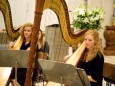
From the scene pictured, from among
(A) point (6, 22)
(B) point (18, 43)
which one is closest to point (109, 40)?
(B) point (18, 43)

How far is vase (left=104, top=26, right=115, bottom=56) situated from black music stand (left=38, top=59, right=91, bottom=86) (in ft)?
22.5

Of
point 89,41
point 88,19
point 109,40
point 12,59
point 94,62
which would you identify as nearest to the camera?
point 12,59

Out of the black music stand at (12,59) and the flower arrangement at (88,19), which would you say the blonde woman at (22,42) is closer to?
the black music stand at (12,59)

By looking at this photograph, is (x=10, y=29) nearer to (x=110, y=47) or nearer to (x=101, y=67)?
(x=101, y=67)

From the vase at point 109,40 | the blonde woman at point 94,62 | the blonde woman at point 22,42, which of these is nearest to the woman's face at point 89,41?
the blonde woman at point 94,62

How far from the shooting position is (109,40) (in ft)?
30.0

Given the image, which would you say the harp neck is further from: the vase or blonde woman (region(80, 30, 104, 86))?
the vase

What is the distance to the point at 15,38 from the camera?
140 inches

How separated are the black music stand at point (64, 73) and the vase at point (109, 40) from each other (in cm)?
684

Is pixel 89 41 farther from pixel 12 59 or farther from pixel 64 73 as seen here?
pixel 12 59

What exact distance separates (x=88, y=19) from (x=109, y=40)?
4.76m

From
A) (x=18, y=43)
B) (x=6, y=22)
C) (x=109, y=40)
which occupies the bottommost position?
(x=109, y=40)

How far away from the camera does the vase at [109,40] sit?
9094 mm

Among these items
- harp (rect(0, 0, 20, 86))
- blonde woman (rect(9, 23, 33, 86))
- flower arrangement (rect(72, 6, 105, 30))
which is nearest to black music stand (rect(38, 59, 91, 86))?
harp (rect(0, 0, 20, 86))
